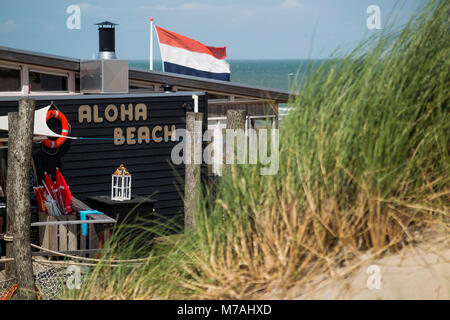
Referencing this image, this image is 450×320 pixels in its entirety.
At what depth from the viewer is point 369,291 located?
13.1 feet

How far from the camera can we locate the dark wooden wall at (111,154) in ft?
37.4

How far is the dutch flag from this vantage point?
17.2 meters

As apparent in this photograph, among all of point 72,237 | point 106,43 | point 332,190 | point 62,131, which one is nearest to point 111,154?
point 62,131

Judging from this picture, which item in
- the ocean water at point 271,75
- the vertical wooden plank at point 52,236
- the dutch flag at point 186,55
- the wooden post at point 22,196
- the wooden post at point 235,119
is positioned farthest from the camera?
the dutch flag at point 186,55

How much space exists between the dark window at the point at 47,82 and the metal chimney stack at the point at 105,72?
0.42 metres

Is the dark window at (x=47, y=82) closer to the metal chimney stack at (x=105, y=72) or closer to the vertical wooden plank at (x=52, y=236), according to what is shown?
the metal chimney stack at (x=105, y=72)

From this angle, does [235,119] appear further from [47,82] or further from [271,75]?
[271,75]

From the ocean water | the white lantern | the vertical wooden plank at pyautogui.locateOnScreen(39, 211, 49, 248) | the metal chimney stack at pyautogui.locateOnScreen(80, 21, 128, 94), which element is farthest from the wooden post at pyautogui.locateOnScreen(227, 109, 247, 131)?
the metal chimney stack at pyautogui.locateOnScreen(80, 21, 128, 94)

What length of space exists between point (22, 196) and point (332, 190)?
3.84m

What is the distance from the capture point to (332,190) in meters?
4.38

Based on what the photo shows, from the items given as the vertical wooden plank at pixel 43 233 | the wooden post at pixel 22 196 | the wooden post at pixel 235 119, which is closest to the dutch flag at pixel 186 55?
the vertical wooden plank at pixel 43 233

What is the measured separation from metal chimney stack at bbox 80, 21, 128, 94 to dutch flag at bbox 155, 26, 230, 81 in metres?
4.27

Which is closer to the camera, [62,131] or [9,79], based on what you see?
[62,131]
